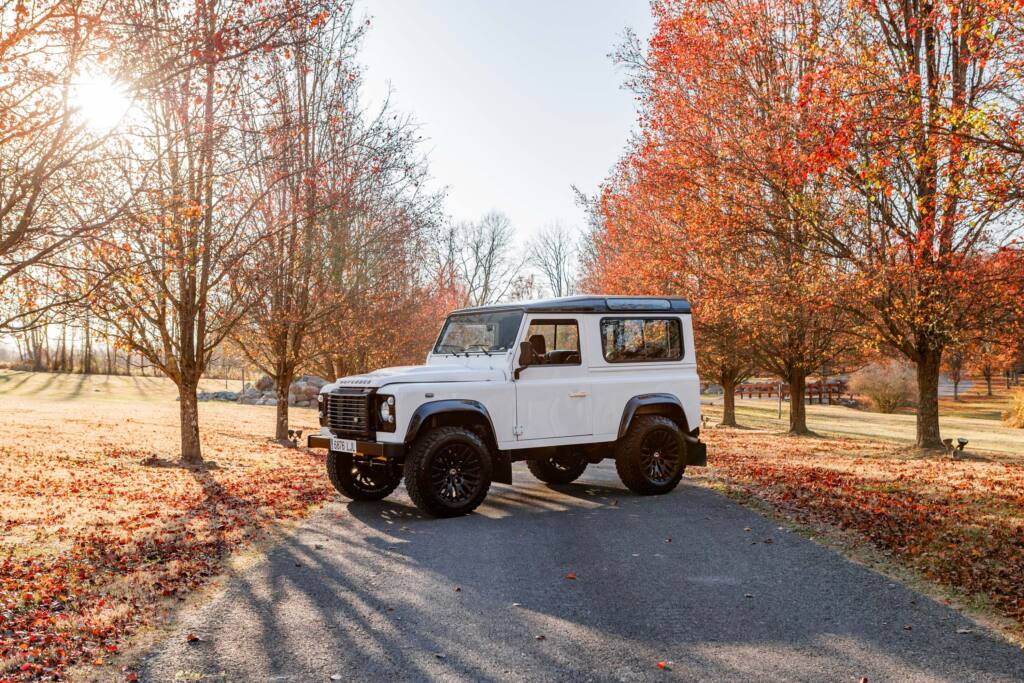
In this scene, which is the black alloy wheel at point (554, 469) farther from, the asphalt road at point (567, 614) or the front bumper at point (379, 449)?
the front bumper at point (379, 449)

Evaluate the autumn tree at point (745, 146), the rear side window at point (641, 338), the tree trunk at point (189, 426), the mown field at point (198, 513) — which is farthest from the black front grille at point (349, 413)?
the autumn tree at point (745, 146)

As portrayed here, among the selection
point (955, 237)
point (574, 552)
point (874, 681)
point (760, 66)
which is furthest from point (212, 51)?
point (955, 237)

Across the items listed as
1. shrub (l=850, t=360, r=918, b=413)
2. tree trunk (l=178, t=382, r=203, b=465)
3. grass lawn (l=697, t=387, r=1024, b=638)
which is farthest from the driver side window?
shrub (l=850, t=360, r=918, b=413)

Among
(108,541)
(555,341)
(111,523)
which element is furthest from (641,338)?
(111,523)

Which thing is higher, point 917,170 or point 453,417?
point 917,170

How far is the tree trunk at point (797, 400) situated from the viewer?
72.9 feet

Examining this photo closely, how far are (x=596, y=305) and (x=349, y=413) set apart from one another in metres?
3.36

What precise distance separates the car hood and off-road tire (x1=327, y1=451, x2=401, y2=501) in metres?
1.02

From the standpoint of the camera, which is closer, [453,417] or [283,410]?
[453,417]

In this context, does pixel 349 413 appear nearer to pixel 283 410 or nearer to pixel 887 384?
pixel 283 410

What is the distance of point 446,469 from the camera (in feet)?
27.1

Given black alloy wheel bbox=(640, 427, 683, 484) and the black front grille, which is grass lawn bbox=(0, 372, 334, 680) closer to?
the black front grille

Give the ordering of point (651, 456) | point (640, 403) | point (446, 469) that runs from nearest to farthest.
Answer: point (446, 469) → point (640, 403) → point (651, 456)

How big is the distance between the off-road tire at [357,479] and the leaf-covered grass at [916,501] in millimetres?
4853
